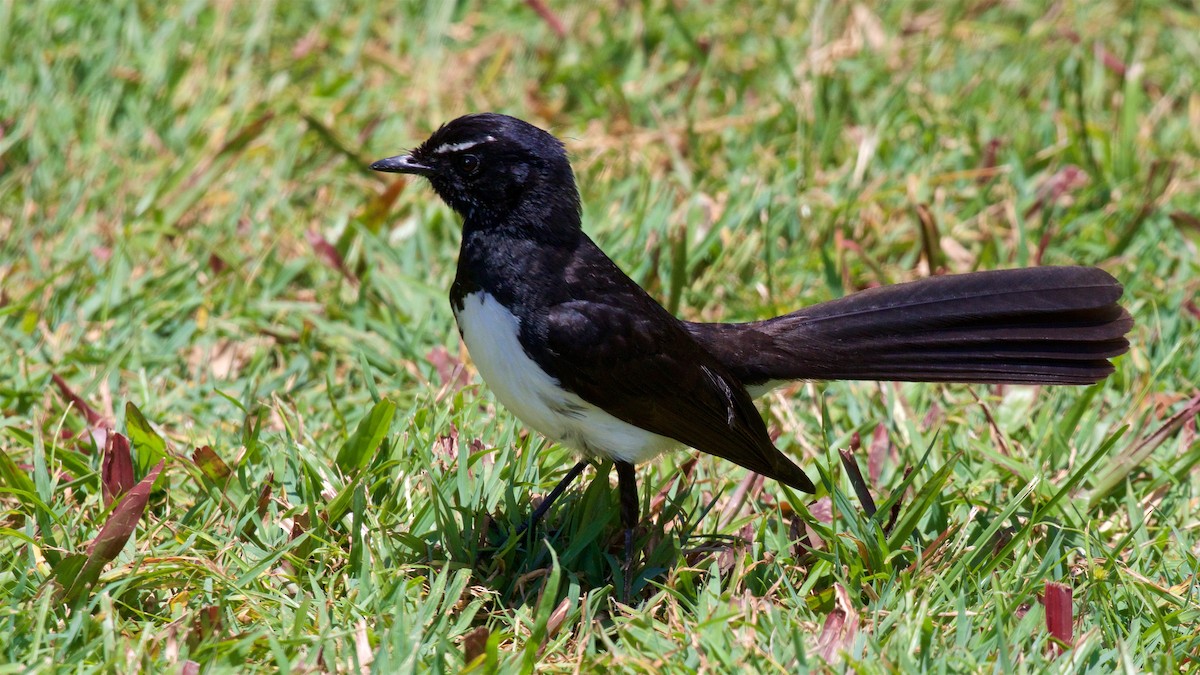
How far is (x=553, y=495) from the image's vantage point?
4.26 meters

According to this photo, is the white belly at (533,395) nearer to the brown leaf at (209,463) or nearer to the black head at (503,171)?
the black head at (503,171)

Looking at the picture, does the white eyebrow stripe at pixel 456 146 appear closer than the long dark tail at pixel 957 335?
Yes

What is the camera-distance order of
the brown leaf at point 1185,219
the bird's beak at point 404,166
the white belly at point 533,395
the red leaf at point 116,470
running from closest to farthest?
the white belly at point 533,395, the red leaf at point 116,470, the bird's beak at point 404,166, the brown leaf at point 1185,219

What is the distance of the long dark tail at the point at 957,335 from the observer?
169 inches

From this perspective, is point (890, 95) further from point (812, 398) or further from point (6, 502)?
point (6, 502)

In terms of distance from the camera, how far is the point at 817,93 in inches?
262

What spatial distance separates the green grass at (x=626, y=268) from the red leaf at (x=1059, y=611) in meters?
0.07

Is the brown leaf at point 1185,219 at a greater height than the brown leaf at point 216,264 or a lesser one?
greater

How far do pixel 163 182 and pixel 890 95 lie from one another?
12.2 ft

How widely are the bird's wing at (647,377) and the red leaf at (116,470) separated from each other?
4.26ft

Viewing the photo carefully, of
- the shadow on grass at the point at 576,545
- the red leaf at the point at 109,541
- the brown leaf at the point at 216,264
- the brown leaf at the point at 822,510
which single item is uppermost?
the brown leaf at the point at 822,510

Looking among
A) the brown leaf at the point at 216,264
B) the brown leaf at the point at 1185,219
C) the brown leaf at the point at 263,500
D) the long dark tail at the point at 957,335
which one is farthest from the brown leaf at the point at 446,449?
the brown leaf at the point at 1185,219

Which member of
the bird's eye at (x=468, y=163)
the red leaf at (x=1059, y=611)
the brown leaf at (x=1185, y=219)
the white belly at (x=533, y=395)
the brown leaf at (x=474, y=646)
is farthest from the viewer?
the brown leaf at (x=1185, y=219)

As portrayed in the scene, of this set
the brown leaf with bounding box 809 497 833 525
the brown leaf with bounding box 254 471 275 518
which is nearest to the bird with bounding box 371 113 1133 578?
the brown leaf with bounding box 809 497 833 525
